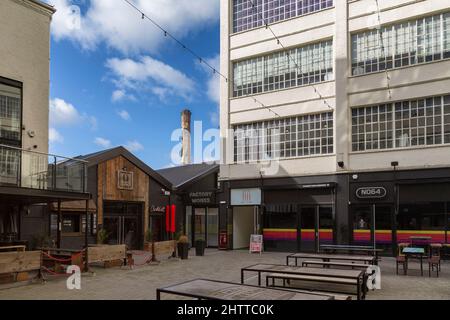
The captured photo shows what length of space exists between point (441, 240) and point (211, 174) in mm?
13005

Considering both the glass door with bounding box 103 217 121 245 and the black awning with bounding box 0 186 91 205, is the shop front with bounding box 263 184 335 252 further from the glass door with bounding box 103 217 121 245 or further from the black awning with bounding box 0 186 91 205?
the black awning with bounding box 0 186 91 205

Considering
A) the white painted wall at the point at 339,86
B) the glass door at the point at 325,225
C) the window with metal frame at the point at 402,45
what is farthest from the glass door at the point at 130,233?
the window with metal frame at the point at 402,45

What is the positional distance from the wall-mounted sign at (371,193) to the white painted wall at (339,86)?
91cm

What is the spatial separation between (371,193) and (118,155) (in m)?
11.6

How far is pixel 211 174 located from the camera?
26.4 m

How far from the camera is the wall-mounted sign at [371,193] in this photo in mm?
18844

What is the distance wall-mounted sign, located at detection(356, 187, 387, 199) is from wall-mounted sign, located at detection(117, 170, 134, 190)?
34.9 feet

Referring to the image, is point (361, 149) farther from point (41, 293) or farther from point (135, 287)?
point (41, 293)

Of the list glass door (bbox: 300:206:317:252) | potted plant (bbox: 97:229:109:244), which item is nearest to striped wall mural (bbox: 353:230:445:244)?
glass door (bbox: 300:206:317:252)

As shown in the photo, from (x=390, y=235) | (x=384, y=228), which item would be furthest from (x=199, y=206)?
(x=390, y=235)

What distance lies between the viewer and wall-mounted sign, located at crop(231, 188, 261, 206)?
22.4 meters

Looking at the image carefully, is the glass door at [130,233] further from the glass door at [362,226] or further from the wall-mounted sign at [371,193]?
the wall-mounted sign at [371,193]
